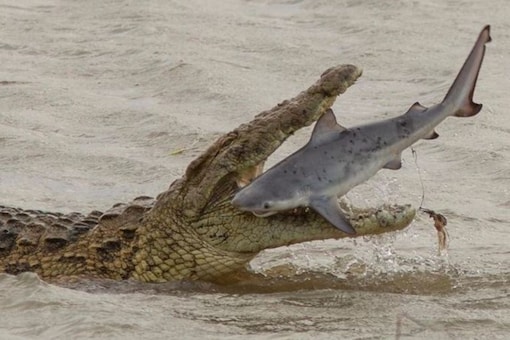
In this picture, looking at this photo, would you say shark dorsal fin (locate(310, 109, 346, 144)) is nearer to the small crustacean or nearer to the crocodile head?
the crocodile head

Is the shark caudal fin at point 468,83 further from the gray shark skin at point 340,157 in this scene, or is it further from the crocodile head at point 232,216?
the crocodile head at point 232,216

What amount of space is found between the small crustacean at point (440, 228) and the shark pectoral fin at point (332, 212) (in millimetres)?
758

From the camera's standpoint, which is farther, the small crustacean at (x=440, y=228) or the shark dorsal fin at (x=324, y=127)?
the small crustacean at (x=440, y=228)

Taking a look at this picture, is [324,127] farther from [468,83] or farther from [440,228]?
[440,228]

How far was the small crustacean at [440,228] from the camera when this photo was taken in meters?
6.44

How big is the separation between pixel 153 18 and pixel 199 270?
5.03m

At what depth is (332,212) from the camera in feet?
18.7

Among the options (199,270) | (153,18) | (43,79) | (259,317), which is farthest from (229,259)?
(153,18)

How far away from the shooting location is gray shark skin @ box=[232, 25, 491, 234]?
5715mm

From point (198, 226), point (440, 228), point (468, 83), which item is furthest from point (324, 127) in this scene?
point (440, 228)

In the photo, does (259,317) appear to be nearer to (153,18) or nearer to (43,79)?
(43,79)

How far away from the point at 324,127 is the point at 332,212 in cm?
37

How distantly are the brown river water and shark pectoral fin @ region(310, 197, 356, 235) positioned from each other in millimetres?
347

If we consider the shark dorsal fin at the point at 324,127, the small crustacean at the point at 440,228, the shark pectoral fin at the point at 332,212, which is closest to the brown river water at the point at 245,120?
the small crustacean at the point at 440,228
